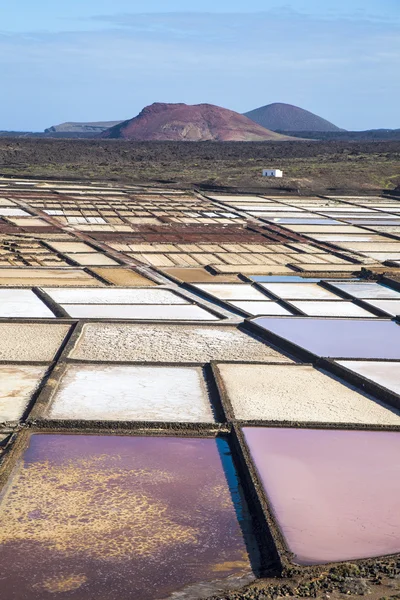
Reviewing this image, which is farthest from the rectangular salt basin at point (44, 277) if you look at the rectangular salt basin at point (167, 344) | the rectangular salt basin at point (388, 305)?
the rectangular salt basin at point (388, 305)

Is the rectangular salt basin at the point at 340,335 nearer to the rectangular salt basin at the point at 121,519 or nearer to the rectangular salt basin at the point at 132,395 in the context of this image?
the rectangular salt basin at the point at 132,395

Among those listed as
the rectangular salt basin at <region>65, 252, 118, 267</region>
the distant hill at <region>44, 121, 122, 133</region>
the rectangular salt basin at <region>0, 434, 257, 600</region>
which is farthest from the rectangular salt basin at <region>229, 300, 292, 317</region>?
the distant hill at <region>44, 121, 122, 133</region>

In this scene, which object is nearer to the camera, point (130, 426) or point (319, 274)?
point (130, 426)

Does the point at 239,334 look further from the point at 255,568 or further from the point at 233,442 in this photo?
the point at 255,568

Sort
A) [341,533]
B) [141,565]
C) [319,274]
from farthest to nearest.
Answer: [319,274] → [341,533] → [141,565]

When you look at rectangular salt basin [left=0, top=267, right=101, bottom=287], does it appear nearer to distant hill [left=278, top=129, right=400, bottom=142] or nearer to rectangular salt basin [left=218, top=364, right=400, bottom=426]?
rectangular salt basin [left=218, top=364, right=400, bottom=426]

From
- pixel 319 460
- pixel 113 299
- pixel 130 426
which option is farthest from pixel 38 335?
pixel 319 460
